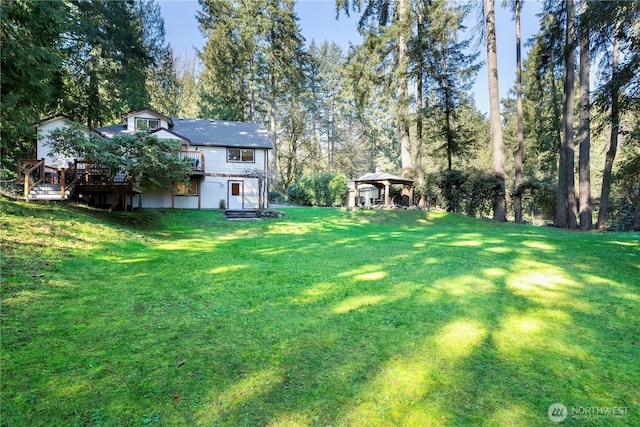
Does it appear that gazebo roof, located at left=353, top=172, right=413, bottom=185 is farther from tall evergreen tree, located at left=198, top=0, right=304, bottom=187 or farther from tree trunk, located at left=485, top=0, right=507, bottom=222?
tall evergreen tree, located at left=198, top=0, right=304, bottom=187

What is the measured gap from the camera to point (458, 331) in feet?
11.4

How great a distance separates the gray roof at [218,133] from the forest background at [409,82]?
3.99 metres

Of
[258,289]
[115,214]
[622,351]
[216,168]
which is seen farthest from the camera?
[216,168]

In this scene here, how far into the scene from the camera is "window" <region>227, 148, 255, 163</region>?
19500 mm

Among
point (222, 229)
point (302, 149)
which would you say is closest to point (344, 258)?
point (222, 229)

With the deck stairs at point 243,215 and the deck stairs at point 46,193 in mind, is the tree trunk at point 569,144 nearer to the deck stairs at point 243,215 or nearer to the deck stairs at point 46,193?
the deck stairs at point 243,215

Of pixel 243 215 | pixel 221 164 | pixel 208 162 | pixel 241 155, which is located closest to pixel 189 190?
pixel 208 162

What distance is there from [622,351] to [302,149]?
37.3m

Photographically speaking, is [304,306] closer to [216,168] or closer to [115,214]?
[115,214]

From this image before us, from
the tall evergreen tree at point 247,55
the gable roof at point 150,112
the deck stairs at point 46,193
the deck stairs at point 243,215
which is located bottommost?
the deck stairs at point 243,215

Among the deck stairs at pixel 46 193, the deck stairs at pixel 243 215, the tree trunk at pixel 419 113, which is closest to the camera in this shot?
the deck stairs at pixel 46 193

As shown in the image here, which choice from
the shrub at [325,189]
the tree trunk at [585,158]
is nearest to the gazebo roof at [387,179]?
the shrub at [325,189]

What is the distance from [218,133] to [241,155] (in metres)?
2.43

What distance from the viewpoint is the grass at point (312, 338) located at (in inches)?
88.5
